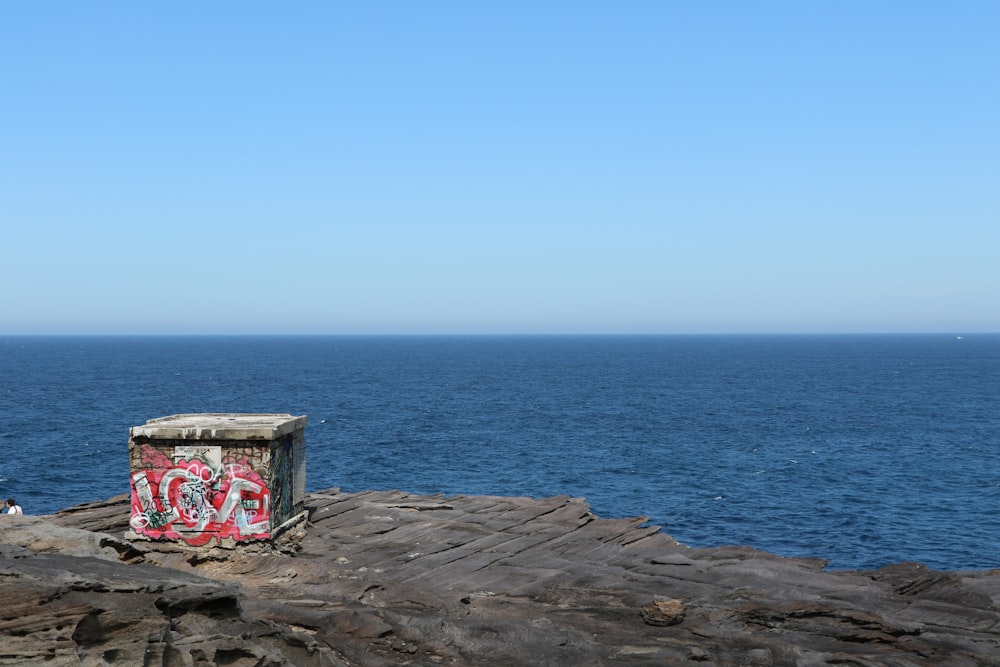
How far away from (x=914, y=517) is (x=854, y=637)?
34985 mm

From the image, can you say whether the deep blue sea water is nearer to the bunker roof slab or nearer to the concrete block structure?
the concrete block structure

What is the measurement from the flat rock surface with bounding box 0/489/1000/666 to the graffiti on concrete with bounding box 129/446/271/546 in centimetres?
60

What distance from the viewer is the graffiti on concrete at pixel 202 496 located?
82.6 feet

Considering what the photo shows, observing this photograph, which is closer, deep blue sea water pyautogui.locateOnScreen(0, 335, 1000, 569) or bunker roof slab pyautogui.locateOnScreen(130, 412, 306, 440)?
bunker roof slab pyautogui.locateOnScreen(130, 412, 306, 440)

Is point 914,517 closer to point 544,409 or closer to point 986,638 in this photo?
point 986,638

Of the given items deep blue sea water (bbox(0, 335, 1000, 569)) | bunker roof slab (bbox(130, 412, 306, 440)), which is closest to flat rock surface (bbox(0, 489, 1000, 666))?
bunker roof slab (bbox(130, 412, 306, 440))

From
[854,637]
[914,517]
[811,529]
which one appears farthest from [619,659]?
[914,517]

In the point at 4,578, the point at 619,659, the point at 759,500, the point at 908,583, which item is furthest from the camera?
the point at 759,500

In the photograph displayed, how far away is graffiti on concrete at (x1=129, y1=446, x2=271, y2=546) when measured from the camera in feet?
82.6

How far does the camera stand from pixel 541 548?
26.9 metres

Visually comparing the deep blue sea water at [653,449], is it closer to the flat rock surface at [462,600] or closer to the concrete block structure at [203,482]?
the flat rock surface at [462,600]

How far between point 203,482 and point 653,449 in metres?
55.5

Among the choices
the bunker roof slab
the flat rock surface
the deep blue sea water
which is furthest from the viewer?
the deep blue sea water

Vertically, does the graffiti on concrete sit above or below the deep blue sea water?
above
